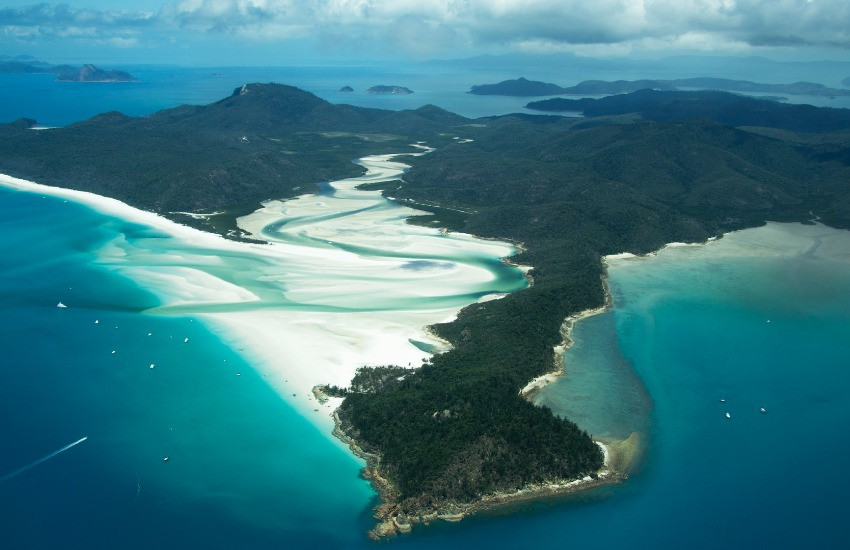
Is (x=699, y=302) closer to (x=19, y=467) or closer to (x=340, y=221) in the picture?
(x=340, y=221)

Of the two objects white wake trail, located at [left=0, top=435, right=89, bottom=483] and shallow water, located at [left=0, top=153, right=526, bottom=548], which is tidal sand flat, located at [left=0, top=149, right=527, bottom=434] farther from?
white wake trail, located at [left=0, top=435, right=89, bottom=483]

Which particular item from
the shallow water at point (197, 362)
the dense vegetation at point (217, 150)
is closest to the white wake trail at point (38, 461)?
the shallow water at point (197, 362)

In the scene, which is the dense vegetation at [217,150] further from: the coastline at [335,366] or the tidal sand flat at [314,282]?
the coastline at [335,366]

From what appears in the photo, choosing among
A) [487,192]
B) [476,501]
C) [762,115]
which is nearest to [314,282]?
[476,501]

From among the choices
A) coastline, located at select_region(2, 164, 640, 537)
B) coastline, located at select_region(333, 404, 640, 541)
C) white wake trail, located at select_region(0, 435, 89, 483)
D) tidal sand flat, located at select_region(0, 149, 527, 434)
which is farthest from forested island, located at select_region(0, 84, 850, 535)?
white wake trail, located at select_region(0, 435, 89, 483)

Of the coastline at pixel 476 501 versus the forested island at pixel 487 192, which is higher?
the forested island at pixel 487 192

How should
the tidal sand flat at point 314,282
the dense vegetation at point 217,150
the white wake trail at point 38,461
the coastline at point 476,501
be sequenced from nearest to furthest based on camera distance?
the coastline at point 476,501 → the white wake trail at point 38,461 → the tidal sand flat at point 314,282 → the dense vegetation at point 217,150

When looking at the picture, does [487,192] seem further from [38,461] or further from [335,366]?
[38,461]

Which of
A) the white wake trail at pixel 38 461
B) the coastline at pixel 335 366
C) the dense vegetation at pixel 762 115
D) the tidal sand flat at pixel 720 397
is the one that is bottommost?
the white wake trail at pixel 38 461
